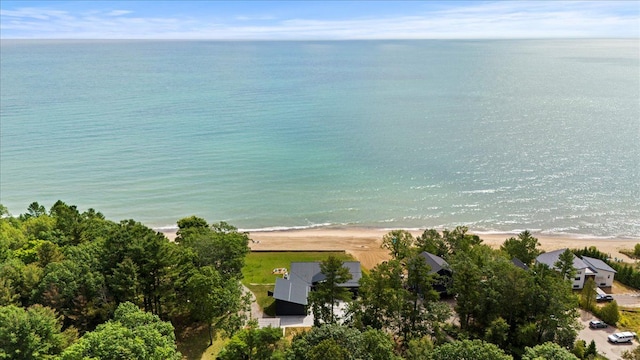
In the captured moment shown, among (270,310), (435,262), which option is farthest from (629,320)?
(270,310)

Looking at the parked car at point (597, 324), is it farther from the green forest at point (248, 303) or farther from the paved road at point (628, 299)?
the paved road at point (628, 299)

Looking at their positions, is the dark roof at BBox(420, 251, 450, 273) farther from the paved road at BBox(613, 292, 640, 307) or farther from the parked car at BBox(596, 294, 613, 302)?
the paved road at BBox(613, 292, 640, 307)

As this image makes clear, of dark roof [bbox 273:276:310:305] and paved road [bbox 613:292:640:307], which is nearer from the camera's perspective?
dark roof [bbox 273:276:310:305]

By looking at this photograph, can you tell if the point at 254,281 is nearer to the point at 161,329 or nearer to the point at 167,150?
the point at 161,329

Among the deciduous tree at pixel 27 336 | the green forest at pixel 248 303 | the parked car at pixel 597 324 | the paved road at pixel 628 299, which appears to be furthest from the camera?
the paved road at pixel 628 299

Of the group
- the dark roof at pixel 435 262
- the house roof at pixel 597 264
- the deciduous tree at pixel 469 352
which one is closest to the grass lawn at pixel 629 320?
A: the house roof at pixel 597 264

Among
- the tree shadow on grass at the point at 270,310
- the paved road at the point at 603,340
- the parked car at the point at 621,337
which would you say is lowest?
the tree shadow on grass at the point at 270,310

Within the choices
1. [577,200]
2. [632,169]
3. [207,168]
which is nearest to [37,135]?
[207,168]

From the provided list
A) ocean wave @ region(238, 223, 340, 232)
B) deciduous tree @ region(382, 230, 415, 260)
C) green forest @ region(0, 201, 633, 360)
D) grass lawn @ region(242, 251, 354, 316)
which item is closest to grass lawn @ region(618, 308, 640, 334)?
green forest @ region(0, 201, 633, 360)
